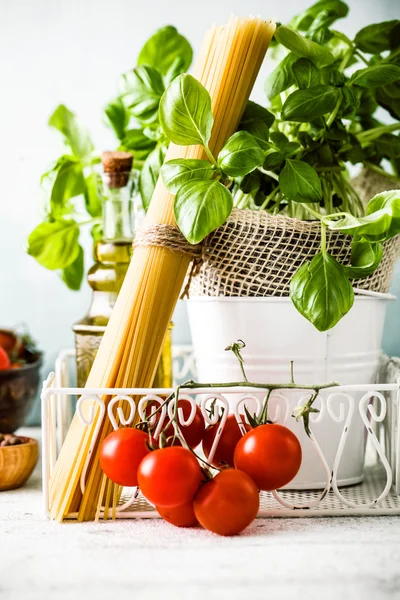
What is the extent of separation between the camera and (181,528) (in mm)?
653

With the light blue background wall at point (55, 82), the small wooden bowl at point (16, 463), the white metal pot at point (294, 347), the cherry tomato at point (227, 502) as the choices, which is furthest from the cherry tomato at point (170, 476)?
the light blue background wall at point (55, 82)

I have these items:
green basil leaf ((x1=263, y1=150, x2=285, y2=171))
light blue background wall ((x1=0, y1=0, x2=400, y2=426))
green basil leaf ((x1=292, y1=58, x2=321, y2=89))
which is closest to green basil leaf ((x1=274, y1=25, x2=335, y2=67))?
green basil leaf ((x1=292, y1=58, x2=321, y2=89))

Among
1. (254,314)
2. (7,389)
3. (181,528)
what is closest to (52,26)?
(7,389)

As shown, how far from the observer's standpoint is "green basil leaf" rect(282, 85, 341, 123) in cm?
72

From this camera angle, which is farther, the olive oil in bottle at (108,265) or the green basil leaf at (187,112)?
the olive oil in bottle at (108,265)

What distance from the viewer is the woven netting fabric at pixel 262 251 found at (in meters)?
0.72

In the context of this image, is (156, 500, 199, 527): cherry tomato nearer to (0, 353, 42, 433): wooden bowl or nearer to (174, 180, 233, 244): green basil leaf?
(174, 180, 233, 244): green basil leaf

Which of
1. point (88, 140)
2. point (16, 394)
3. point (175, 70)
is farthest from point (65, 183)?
point (16, 394)

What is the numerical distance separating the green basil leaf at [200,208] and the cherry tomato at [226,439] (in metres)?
0.18

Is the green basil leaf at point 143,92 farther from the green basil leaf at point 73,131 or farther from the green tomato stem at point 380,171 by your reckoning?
the green tomato stem at point 380,171

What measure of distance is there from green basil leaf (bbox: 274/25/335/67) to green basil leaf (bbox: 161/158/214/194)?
0.15m

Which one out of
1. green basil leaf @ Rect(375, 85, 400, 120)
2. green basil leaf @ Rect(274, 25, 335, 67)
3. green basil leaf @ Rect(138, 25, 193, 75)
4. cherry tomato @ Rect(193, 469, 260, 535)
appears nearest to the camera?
cherry tomato @ Rect(193, 469, 260, 535)

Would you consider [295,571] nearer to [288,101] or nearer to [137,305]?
[137,305]

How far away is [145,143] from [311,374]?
378 mm
